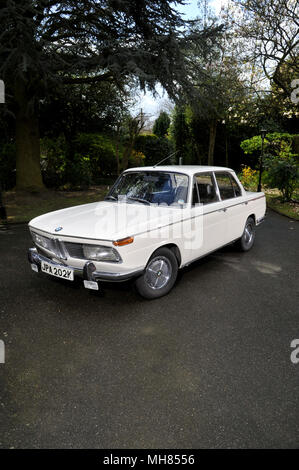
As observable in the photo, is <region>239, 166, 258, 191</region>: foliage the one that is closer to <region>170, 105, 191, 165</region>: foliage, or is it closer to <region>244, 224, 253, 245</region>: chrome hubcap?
<region>244, 224, 253, 245</region>: chrome hubcap

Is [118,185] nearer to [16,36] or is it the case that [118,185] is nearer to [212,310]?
[212,310]

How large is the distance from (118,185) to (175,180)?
3.36 feet

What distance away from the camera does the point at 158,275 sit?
398 centimetres

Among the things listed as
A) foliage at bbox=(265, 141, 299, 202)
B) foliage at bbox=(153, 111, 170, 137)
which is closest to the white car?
foliage at bbox=(265, 141, 299, 202)

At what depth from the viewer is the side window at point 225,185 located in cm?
511

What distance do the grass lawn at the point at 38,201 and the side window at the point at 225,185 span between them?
5846mm

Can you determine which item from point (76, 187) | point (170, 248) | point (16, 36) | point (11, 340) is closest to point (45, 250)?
point (11, 340)

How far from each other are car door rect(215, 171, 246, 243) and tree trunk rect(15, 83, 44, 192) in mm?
8686

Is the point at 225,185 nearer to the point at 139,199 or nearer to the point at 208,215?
the point at 208,215

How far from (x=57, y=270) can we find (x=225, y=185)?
321 centimetres

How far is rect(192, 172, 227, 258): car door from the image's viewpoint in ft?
14.5

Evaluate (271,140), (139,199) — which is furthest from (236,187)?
(271,140)
